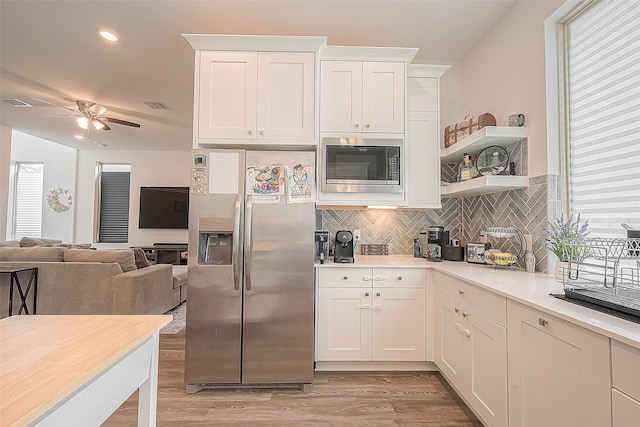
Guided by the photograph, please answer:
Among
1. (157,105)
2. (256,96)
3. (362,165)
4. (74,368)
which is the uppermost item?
(157,105)

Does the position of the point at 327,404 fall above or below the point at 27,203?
below

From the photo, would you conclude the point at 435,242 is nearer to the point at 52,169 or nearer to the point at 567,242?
the point at 567,242

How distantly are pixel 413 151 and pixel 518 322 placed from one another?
167 cm

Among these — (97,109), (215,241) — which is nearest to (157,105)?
(97,109)

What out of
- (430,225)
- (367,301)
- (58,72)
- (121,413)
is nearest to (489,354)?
(367,301)

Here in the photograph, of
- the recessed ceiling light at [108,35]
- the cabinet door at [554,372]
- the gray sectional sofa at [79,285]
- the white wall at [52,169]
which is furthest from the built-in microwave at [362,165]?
the white wall at [52,169]

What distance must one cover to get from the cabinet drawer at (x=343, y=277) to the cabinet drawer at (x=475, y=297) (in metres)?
0.55

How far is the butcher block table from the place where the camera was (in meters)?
0.58

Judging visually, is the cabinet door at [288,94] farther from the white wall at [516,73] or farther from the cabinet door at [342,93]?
the white wall at [516,73]

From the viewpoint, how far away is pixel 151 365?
0.99 m

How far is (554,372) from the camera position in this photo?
1.18 metres

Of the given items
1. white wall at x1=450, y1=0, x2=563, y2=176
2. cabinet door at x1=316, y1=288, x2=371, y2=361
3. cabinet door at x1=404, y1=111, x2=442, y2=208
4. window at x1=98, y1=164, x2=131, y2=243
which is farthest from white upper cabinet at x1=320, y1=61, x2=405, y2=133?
window at x1=98, y1=164, x2=131, y2=243

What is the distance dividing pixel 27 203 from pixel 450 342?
8749 mm

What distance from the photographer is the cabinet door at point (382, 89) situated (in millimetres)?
2492
